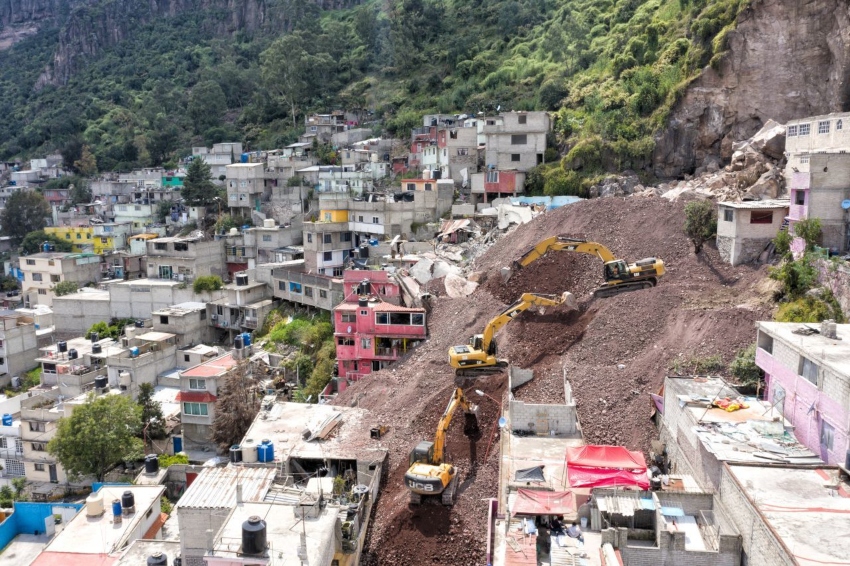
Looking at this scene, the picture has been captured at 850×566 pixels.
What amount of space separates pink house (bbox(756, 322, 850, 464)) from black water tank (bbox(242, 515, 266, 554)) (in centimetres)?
1013

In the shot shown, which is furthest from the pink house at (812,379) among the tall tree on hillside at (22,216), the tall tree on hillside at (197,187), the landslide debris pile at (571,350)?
the tall tree on hillside at (22,216)

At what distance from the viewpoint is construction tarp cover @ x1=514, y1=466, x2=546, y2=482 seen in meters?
14.6

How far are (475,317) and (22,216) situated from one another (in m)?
46.0

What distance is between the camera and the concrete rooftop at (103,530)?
55.1 feet

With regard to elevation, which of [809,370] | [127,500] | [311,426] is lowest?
[127,500]

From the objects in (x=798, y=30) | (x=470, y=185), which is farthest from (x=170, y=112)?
(x=798, y=30)

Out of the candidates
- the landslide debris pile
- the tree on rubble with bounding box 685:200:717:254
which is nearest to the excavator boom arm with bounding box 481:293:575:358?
the landslide debris pile

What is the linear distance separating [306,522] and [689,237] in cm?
1646

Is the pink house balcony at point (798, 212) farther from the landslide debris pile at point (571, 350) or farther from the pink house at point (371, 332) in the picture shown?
the pink house at point (371, 332)

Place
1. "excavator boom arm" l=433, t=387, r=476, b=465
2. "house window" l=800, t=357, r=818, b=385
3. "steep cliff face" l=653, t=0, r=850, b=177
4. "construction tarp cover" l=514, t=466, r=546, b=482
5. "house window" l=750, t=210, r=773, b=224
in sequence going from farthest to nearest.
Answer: "steep cliff face" l=653, t=0, r=850, b=177, "house window" l=750, t=210, r=773, b=224, "excavator boom arm" l=433, t=387, r=476, b=465, "construction tarp cover" l=514, t=466, r=546, b=482, "house window" l=800, t=357, r=818, b=385

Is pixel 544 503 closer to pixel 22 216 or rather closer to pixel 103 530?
pixel 103 530

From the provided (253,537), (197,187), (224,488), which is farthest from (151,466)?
(197,187)

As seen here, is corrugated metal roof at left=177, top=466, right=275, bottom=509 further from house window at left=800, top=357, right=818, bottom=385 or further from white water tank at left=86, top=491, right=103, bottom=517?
house window at left=800, top=357, right=818, bottom=385

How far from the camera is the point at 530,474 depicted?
1473cm
